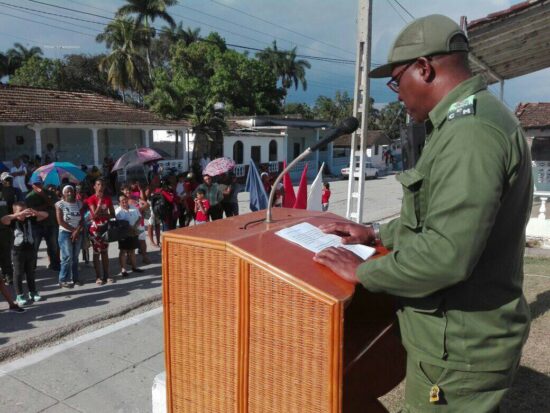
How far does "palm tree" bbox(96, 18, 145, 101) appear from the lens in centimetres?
3650

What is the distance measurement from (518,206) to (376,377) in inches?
59.0

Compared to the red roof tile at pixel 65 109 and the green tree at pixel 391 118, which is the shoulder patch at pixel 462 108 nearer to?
the red roof tile at pixel 65 109

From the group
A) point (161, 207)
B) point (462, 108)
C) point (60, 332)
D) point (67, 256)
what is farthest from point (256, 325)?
point (161, 207)

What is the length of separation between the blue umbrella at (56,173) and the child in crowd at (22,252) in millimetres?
2330

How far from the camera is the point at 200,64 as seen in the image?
37844 mm

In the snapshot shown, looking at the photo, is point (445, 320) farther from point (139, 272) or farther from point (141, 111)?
point (141, 111)

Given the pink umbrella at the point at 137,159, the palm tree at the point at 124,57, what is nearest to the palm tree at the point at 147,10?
the palm tree at the point at 124,57

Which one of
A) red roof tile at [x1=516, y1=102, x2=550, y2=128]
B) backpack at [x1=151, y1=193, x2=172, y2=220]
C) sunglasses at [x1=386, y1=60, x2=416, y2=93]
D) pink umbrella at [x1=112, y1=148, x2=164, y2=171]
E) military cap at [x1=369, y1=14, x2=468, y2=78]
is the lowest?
backpack at [x1=151, y1=193, x2=172, y2=220]

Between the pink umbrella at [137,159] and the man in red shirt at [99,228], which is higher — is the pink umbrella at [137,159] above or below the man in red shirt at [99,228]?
above

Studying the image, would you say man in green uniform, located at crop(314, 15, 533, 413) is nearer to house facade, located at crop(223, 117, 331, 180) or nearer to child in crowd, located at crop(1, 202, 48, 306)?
child in crowd, located at crop(1, 202, 48, 306)

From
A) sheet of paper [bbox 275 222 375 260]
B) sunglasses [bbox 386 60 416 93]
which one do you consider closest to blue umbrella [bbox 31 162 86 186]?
sheet of paper [bbox 275 222 375 260]

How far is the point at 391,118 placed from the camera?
204 ft

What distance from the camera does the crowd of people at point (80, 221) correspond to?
6.12 m

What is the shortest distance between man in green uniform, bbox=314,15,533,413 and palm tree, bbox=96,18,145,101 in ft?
123
